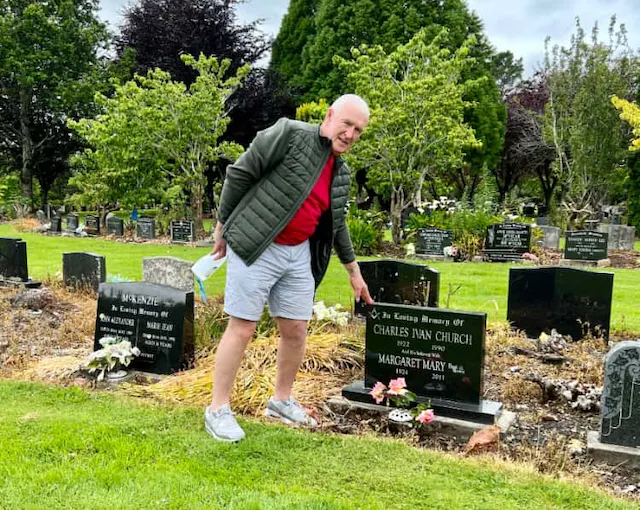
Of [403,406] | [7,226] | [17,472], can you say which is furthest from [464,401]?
[7,226]

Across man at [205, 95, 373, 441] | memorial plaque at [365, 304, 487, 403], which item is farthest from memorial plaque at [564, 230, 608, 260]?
man at [205, 95, 373, 441]

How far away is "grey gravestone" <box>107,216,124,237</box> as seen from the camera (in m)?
20.7

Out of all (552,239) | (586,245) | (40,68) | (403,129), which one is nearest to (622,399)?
(586,245)

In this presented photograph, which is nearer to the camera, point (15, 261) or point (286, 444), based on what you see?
point (286, 444)

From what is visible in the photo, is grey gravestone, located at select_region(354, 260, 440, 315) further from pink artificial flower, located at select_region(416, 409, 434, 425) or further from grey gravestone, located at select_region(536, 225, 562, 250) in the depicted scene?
grey gravestone, located at select_region(536, 225, 562, 250)

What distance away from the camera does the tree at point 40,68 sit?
106 ft

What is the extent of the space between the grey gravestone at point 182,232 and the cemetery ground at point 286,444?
42.1 ft

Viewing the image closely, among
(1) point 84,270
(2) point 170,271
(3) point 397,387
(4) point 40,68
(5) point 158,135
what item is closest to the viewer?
(3) point 397,387

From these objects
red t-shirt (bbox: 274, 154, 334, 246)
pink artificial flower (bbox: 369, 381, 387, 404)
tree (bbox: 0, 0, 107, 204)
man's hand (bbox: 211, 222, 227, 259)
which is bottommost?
pink artificial flower (bbox: 369, 381, 387, 404)

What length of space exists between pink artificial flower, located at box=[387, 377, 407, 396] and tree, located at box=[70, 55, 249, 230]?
1575cm

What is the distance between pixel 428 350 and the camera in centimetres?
440

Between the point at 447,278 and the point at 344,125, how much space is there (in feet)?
25.4

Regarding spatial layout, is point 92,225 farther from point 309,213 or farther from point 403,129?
point 309,213

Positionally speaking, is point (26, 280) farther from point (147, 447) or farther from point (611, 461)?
point (611, 461)
